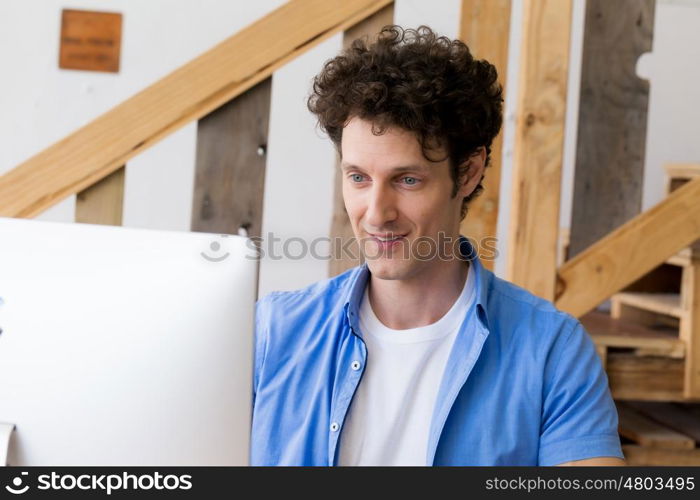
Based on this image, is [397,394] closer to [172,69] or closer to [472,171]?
[472,171]

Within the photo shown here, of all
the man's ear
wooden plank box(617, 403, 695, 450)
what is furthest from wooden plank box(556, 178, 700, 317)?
the man's ear

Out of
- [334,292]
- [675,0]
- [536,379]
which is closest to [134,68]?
[675,0]

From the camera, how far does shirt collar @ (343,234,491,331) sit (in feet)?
4.99

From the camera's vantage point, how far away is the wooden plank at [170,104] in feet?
6.01

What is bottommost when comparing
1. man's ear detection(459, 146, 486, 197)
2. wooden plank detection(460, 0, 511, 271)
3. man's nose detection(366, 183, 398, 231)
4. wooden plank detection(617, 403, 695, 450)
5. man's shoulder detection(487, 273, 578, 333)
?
wooden plank detection(617, 403, 695, 450)

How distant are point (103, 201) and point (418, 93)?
2.44 feet

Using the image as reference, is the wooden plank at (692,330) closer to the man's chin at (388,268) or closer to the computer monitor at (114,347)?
the man's chin at (388,268)

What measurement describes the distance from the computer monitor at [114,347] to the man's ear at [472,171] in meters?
0.84

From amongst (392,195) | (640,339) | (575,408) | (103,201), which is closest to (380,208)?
(392,195)

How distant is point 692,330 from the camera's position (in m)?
2.29

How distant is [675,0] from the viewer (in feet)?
13.3

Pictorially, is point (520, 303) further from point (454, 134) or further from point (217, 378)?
point (217, 378)

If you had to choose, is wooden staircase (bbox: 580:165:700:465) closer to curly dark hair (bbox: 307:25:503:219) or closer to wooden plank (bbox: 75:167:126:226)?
curly dark hair (bbox: 307:25:503:219)

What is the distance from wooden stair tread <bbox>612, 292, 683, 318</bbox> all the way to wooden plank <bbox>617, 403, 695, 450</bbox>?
0.29 metres
